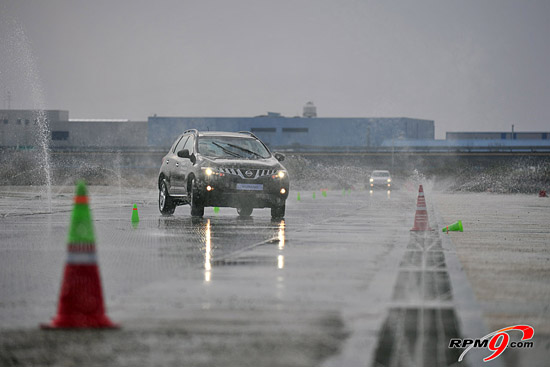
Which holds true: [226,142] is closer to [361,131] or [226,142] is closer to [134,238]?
[134,238]

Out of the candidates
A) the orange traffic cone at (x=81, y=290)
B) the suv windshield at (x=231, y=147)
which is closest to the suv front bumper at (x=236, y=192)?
the suv windshield at (x=231, y=147)

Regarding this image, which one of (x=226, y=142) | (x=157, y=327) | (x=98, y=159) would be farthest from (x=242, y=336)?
(x=98, y=159)

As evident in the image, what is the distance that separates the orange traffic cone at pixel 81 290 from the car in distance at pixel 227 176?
43.1ft

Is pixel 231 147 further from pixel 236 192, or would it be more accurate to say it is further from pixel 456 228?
pixel 456 228

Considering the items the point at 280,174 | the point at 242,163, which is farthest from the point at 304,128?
the point at 242,163

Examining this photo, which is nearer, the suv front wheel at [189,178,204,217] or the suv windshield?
the suv front wheel at [189,178,204,217]

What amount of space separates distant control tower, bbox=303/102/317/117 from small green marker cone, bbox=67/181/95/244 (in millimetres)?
128625

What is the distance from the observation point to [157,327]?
680 centimetres

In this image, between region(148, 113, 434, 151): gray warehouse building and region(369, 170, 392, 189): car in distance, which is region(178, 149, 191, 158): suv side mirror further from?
region(148, 113, 434, 151): gray warehouse building

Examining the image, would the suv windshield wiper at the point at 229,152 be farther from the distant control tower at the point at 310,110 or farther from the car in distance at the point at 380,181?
the distant control tower at the point at 310,110

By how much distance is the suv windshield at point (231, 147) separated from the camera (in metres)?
21.6

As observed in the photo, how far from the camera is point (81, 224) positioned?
741cm

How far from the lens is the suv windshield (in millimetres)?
21594

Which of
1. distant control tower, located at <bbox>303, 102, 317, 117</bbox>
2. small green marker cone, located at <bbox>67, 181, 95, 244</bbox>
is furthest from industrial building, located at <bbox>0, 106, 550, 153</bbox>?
small green marker cone, located at <bbox>67, 181, 95, 244</bbox>
